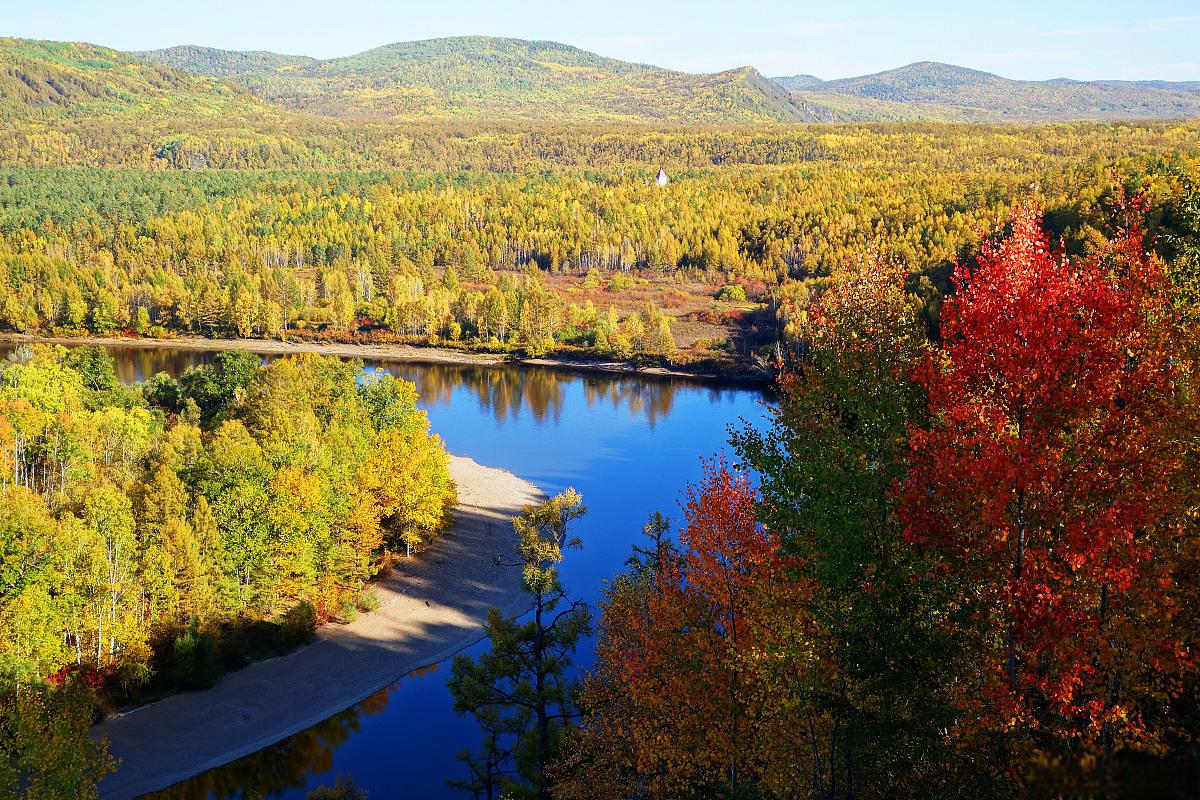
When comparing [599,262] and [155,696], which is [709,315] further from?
[155,696]

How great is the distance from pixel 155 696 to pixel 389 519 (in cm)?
1468

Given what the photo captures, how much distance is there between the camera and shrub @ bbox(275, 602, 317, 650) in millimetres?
32062

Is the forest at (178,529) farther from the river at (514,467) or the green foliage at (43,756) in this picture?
the river at (514,467)

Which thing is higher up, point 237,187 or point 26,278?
point 237,187

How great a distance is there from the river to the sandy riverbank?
2.01 feet

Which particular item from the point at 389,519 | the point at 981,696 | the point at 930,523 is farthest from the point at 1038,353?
the point at 389,519

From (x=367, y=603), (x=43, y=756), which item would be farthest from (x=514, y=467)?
(x=43, y=756)

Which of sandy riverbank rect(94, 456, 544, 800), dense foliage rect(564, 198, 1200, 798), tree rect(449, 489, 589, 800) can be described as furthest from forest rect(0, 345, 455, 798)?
dense foliage rect(564, 198, 1200, 798)

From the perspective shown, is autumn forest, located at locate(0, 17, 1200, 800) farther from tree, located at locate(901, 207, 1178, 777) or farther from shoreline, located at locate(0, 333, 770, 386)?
shoreline, located at locate(0, 333, 770, 386)

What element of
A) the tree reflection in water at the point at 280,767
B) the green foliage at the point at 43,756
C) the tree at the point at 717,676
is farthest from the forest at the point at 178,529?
Result: the tree at the point at 717,676

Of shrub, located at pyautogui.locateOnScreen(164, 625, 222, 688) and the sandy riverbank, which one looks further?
shrub, located at pyautogui.locateOnScreen(164, 625, 222, 688)

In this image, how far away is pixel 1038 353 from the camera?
36.8 feet

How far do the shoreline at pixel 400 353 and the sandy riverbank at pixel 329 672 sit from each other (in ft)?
151

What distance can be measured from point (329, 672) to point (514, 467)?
2610 cm
